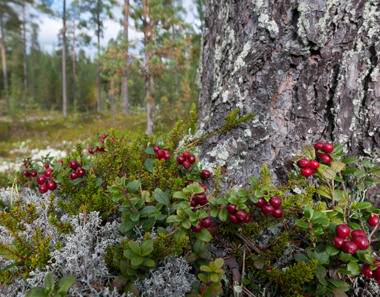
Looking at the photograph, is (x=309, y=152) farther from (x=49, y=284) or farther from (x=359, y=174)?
(x=49, y=284)

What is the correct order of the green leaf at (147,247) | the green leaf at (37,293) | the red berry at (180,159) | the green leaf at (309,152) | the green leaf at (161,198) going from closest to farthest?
1. the green leaf at (37,293)
2. the green leaf at (147,247)
3. the green leaf at (161,198)
4. the green leaf at (309,152)
5. the red berry at (180,159)

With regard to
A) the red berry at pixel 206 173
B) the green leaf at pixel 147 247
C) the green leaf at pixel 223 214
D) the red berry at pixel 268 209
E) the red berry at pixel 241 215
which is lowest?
the green leaf at pixel 147 247

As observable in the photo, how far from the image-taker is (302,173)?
1104mm

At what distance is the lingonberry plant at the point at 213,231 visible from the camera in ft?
2.79

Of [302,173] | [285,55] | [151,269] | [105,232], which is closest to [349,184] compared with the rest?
[302,173]

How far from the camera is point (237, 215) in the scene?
3.20ft

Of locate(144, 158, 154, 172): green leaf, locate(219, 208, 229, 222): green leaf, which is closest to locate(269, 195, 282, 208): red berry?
locate(219, 208, 229, 222): green leaf

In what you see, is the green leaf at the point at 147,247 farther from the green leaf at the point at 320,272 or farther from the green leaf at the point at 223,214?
the green leaf at the point at 320,272

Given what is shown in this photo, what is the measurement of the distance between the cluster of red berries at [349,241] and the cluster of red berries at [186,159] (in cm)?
80

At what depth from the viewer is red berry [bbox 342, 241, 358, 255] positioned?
81 centimetres

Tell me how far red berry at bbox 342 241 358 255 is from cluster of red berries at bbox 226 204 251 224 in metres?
0.39

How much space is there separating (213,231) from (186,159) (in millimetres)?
457

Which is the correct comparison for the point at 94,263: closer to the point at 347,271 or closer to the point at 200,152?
the point at 200,152

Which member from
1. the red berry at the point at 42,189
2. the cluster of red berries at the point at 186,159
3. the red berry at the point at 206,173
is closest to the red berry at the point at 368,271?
the red berry at the point at 206,173
